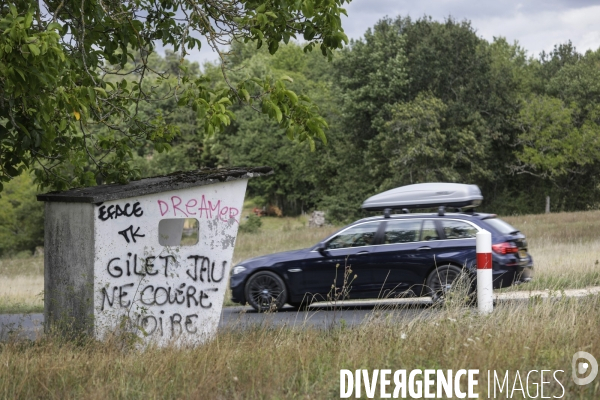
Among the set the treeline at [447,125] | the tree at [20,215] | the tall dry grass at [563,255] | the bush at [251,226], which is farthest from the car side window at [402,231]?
the tree at [20,215]

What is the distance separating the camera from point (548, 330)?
643 cm

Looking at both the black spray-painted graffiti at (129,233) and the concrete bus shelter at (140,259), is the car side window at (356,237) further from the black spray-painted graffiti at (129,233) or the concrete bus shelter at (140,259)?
the black spray-painted graffiti at (129,233)

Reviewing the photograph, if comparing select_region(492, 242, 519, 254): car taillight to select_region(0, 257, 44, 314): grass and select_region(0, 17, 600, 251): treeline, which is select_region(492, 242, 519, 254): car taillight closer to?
select_region(0, 257, 44, 314): grass

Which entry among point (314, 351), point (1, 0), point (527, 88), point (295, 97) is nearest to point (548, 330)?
point (314, 351)

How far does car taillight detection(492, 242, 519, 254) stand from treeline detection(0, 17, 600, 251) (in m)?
39.6

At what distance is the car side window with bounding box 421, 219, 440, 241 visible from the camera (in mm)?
13289

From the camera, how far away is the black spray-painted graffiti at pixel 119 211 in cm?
780

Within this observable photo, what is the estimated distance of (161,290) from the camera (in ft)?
26.0

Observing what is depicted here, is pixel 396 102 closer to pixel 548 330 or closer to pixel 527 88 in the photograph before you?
pixel 527 88

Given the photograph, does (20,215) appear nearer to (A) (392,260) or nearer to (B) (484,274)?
(A) (392,260)

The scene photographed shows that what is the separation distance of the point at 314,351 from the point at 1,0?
5.37 m

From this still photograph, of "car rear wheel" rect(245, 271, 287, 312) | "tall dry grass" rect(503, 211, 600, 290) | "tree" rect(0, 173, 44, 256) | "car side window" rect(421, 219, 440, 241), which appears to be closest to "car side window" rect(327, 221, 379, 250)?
"car side window" rect(421, 219, 440, 241)

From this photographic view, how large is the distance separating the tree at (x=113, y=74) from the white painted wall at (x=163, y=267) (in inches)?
33.3

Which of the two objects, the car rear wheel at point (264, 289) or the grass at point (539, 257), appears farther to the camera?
the grass at point (539, 257)
